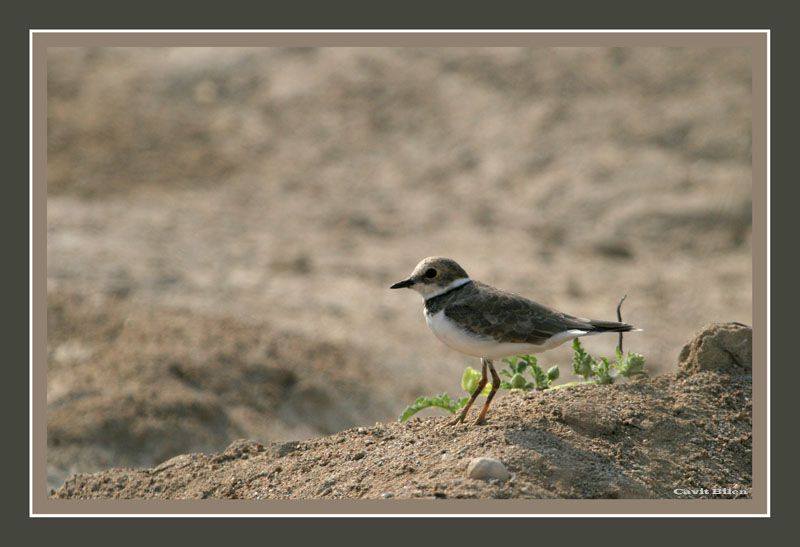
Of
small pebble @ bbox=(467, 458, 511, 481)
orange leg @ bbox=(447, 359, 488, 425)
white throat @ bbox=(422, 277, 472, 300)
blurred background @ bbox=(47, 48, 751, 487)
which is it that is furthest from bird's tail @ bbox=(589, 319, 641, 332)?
blurred background @ bbox=(47, 48, 751, 487)

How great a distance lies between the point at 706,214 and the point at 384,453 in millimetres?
11914

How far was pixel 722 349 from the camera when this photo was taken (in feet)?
31.8

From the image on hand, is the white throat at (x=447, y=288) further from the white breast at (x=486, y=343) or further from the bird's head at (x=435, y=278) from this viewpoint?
the white breast at (x=486, y=343)

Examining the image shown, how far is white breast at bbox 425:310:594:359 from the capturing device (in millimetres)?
8820

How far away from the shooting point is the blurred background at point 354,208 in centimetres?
1400

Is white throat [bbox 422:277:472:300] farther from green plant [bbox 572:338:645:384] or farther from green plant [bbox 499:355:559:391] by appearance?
green plant [bbox 572:338:645:384]

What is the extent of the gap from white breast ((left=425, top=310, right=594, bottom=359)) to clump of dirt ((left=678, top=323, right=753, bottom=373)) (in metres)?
1.36

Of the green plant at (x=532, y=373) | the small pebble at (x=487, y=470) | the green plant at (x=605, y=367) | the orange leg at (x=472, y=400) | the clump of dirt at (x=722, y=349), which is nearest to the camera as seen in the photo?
the small pebble at (x=487, y=470)

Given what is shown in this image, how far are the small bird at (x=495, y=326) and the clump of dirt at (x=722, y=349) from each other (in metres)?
1.16

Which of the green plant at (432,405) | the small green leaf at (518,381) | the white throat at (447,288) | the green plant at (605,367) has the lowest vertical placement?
the green plant at (432,405)

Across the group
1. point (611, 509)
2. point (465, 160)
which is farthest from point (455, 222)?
point (611, 509)

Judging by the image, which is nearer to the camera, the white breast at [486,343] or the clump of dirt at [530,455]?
the clump of dirt at [530,455]

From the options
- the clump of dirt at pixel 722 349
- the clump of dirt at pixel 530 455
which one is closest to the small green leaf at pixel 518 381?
the clump of dirt at pixel 530 455

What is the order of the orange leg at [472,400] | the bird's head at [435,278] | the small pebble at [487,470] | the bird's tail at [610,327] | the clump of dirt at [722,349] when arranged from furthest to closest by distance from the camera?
the clump of dirt at [722,349]
the bird's head at [435,278]
the orange leg at [472,400]
the bird's tail at [610,327]
the small pebble at [487,470]
